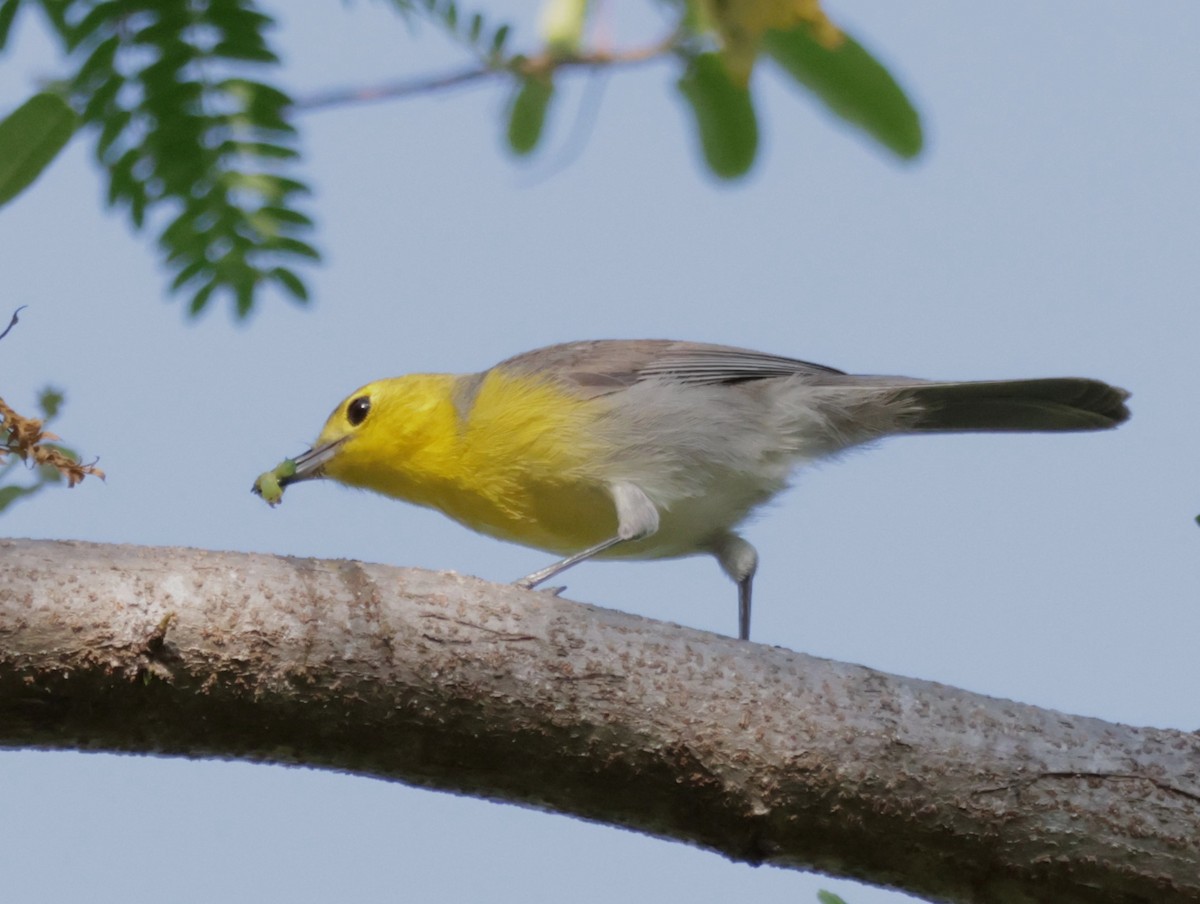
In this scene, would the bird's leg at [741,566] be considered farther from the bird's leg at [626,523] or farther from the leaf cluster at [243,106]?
the leaf cluster at [243,106]

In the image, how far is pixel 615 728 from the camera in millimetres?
3271

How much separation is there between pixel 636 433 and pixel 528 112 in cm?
369

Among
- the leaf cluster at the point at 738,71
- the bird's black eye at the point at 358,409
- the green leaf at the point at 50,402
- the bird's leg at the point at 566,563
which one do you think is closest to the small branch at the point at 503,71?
the leaf cluster at the point at 738,71

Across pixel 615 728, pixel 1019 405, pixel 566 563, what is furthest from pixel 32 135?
pixel 1019 405

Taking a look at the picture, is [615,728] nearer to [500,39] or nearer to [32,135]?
[500,39]

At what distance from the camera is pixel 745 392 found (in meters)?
6.35

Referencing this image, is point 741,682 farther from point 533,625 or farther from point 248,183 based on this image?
point 248,183

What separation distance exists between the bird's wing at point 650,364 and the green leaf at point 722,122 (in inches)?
157

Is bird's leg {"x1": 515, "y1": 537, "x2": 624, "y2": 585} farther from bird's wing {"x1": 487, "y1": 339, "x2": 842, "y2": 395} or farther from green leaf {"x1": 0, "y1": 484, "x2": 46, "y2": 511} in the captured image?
green leaf {"x1": 0, "y1": 484, "x2": 46, "y2": 511}

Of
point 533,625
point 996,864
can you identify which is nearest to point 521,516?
point 533,625

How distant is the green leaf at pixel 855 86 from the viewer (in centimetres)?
193

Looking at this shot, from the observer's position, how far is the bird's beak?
21.4 ft

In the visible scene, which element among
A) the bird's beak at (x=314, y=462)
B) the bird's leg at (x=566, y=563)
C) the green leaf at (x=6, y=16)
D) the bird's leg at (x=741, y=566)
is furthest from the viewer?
the bird's beak at (x=314, y=462)

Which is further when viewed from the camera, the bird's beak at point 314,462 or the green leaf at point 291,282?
the bird's beak at point 314,462
